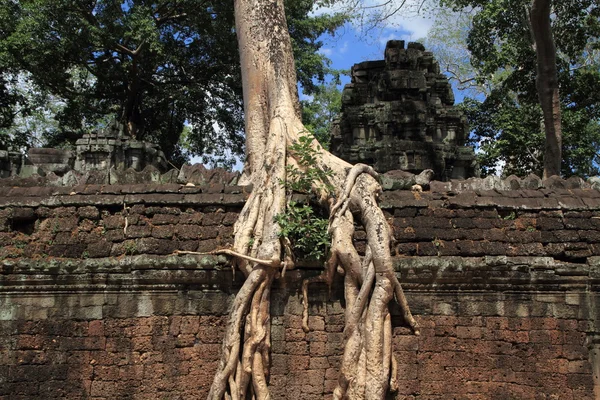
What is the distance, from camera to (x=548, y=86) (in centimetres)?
945

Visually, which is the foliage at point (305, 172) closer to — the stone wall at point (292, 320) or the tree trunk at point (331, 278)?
the tree trunk at point (331, 278)

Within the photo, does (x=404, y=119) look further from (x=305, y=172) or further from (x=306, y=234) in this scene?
(x=306, y=234)

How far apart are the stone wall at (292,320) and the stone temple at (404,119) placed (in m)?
4.50

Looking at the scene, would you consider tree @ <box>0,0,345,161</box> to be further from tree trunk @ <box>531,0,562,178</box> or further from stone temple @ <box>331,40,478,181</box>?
tree trunk @ <box>531,0,562,178</box>

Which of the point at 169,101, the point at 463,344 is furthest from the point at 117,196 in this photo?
the point at 169,101

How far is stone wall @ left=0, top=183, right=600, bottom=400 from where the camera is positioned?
4.52 metres

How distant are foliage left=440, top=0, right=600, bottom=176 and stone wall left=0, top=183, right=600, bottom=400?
321 inches

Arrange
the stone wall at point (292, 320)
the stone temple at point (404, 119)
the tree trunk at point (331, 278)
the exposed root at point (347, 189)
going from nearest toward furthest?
1. the tree trunk at point (331, 278)
2. the stone wall at point (292, 320)
3. the exposed root at point (347, 189)
4. the stone temple at point (404, 119)

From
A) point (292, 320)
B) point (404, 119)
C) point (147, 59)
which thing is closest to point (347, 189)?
point (292, 320)

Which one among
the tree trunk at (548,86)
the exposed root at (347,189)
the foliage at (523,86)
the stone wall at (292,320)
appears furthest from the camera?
the foliage at (523,86)

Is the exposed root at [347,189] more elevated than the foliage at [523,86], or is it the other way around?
the foliage at [523,86]

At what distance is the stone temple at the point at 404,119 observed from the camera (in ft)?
30.2

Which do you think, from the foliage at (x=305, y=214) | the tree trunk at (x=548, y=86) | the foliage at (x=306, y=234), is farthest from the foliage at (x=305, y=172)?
the tree trunk at (x=548, y=86)

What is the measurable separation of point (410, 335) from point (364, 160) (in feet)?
16.9
